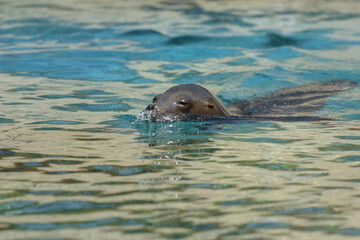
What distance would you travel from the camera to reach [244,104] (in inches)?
339

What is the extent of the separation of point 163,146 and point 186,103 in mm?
1553

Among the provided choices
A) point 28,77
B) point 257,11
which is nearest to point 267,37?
point 257,11

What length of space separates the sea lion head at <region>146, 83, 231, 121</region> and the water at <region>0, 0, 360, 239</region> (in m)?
0.35

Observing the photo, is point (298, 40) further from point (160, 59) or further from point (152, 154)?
point (152, 154)

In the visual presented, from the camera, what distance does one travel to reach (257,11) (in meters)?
20.0

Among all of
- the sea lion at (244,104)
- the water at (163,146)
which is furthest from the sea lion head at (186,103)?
the water at (163,146)

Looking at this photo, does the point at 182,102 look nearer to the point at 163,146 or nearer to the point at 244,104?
the point at 163,146

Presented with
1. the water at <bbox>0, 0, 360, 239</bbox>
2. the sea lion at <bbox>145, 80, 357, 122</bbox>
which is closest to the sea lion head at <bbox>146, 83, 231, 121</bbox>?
the sea lion at <bbox>145, 80, 357, 122</bbox>

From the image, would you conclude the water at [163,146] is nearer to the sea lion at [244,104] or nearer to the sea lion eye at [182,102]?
the sea lion at [244,104]

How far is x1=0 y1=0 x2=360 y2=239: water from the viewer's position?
3498 millimetres

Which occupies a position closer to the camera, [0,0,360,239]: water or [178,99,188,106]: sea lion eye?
[0,0,360,239]: water

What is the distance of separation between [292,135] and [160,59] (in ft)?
20.7

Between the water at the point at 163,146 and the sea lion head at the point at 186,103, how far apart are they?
347 mm

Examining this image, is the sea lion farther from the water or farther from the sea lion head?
the water
